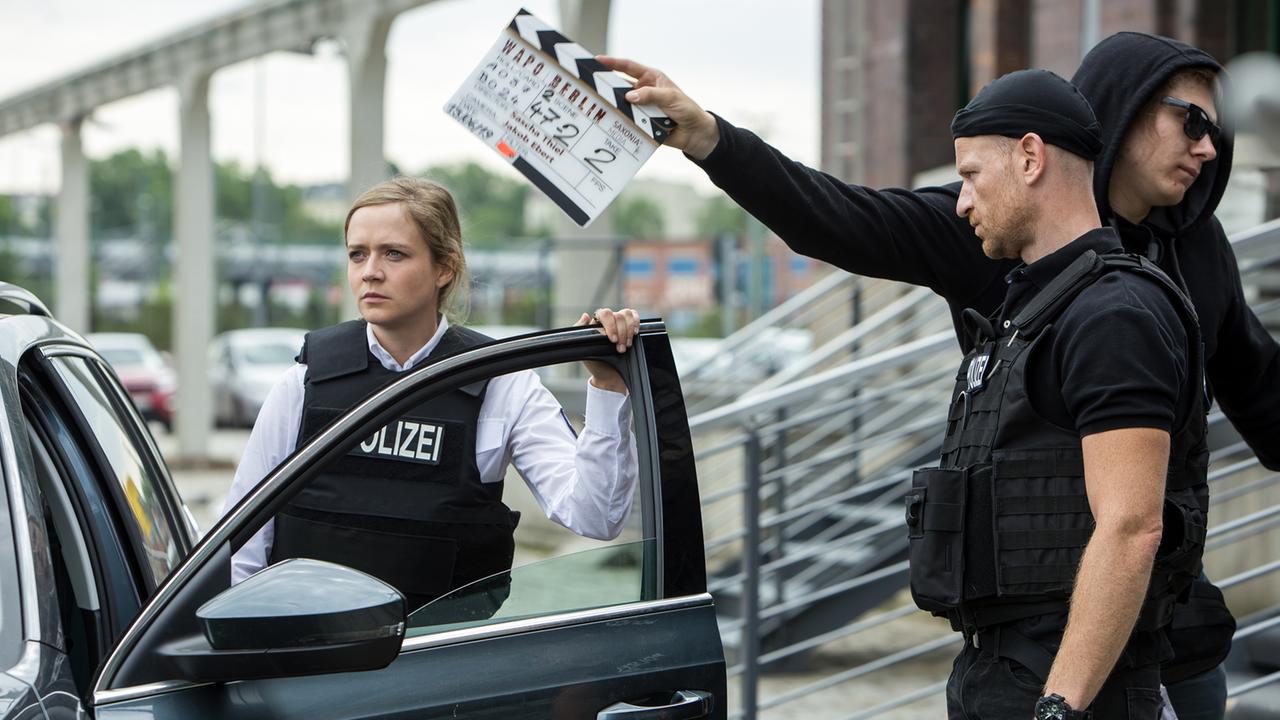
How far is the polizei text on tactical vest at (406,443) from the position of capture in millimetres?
2117

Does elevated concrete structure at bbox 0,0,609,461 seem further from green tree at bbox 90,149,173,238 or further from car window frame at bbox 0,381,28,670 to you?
green tree at bbox 90,149,173,238

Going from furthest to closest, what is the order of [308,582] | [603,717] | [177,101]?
[177,101] → [603,717] → [308,582]

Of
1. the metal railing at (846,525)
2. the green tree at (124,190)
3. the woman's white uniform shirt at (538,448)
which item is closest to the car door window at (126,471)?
the woman's white uniform shirt at (538,448)

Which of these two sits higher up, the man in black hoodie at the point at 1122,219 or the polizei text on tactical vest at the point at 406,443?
the man in black hoodie at the point at 1122,219

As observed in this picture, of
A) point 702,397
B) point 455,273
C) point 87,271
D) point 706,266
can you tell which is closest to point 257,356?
point 87,271

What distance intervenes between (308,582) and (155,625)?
230 millimetres

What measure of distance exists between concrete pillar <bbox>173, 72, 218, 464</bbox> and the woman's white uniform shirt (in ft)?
47.4

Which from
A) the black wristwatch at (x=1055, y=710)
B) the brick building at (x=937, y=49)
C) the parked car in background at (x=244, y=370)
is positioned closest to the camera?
the black wristwatch at (x=1055, y=710)

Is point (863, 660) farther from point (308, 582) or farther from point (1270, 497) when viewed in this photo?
point (308, 582)

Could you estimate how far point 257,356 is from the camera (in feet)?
74.8

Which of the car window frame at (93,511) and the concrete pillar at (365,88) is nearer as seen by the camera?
the car window frame at (93,511)

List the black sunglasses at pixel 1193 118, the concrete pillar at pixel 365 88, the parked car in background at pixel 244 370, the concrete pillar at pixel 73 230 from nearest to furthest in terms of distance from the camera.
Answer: the black sunglasses at pixel 1193 118 < the concrete pillar at pixel 365 88 < the concrete pillar at pixel 73 230 < the parked car in background at pixel 244 370

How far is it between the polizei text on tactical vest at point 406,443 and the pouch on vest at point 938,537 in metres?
0.79

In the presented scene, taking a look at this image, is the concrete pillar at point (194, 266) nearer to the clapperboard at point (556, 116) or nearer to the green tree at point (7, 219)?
the clapperboard at point (556, 116)
